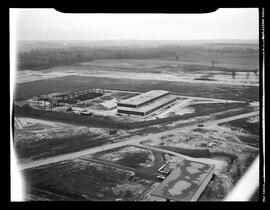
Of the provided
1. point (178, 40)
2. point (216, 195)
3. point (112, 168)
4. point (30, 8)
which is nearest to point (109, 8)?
point (30, 8)

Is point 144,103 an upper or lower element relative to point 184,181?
upper

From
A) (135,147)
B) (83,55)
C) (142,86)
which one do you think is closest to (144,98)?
(142,86)

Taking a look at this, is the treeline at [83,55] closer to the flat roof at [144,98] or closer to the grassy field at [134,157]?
the flat roof at [144,98]

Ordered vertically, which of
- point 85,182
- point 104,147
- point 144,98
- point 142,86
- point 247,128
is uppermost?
point 142,86

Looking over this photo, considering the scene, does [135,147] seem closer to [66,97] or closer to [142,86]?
[142,86]

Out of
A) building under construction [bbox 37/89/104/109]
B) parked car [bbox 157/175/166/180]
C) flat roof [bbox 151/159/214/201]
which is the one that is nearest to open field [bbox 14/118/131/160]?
building under construction [bbox 37/89/104/109]

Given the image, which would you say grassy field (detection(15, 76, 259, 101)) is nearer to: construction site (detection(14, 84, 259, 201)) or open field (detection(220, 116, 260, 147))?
construction site (detection(14, 84, 259, 201))
